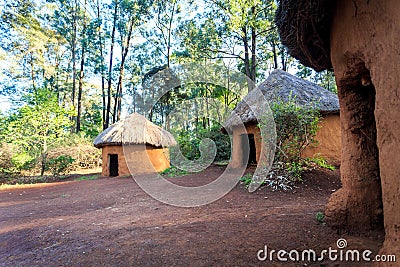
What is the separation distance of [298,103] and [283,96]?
0.72 metres

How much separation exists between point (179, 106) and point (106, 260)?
2156 cm

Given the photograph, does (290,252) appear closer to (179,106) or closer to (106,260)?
(106,260)

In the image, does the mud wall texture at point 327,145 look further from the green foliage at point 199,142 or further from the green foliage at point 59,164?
the green foliage at point 59,164

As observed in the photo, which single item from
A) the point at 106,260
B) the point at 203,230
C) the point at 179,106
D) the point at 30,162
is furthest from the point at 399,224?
the point at 179,106

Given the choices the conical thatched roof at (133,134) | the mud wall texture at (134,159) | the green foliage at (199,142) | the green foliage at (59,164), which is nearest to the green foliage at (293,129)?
the green foliage at (199,142)

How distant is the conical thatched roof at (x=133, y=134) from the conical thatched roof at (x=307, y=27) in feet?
34.3

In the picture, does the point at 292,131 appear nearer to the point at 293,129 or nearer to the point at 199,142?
the point at 293,129

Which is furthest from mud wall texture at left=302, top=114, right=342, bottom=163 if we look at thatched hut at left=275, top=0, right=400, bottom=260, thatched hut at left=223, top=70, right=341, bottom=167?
thatched hut at left=275, top=0, right=400, bottom=260

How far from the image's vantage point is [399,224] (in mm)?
1641

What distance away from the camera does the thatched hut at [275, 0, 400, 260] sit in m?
1.74

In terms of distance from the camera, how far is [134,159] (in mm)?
12578

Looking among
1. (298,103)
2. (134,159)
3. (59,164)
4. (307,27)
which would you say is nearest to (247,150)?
(298,103)

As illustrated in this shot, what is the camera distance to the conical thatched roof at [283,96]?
8383 mm

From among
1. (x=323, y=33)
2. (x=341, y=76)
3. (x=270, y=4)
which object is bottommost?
(x=341, y=76)
